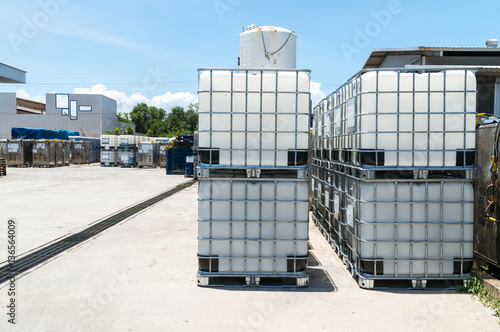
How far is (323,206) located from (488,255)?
3.41 meters

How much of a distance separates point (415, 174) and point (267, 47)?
10.2ft

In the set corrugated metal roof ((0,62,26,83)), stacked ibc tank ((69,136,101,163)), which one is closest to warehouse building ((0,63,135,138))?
stacked ibc tank ((69,136,101,163))

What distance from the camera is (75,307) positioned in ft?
15.0

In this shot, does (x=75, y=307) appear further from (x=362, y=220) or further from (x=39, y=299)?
(x=362, y=220)

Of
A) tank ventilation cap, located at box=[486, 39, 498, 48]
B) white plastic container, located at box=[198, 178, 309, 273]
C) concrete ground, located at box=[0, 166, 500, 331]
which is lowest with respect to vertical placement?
concrete ground, located at box=[0, 166, 500, 331]

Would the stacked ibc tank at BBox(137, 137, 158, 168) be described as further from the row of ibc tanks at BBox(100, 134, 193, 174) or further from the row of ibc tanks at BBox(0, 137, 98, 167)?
the row of ibc tanks at BBox(0, 137, 98, 167)

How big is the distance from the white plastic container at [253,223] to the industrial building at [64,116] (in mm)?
59616

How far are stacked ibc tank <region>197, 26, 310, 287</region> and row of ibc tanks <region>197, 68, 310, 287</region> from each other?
0.04 feet

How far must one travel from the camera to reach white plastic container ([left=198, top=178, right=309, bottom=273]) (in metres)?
5.16

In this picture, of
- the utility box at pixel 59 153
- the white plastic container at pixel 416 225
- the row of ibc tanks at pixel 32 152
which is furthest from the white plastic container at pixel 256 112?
the utility box at pixel 59 153

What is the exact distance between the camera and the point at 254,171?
5.11m

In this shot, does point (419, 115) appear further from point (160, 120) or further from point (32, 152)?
point (160, 120)

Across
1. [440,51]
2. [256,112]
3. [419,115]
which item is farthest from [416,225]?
[440,51]

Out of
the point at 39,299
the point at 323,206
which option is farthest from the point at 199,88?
the point at 323,206
